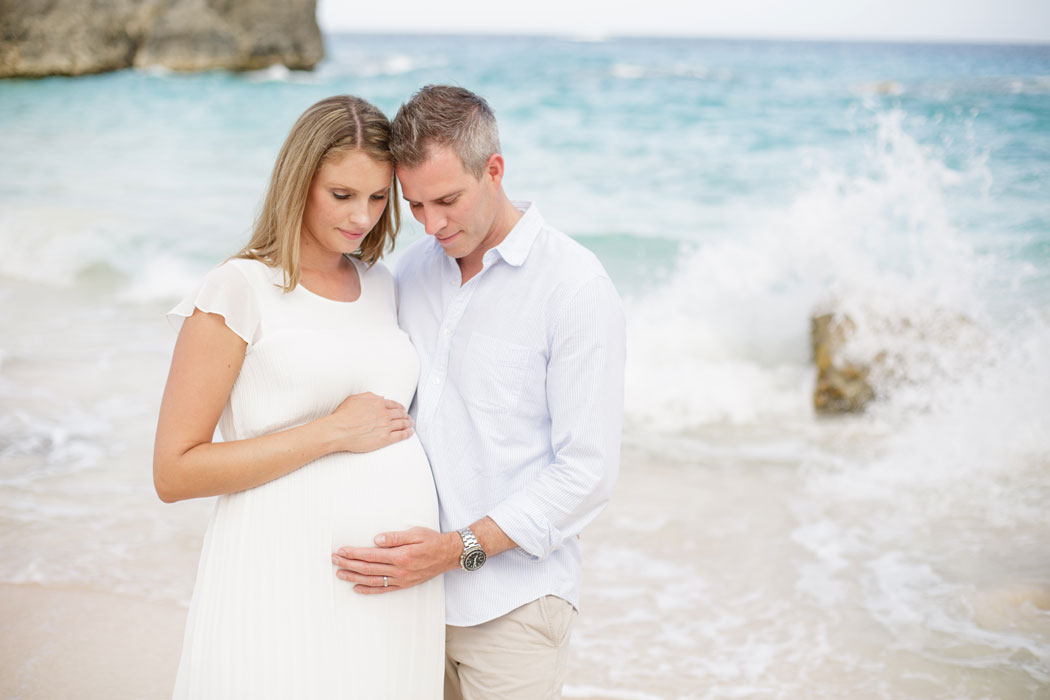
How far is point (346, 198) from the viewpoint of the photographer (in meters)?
2.28

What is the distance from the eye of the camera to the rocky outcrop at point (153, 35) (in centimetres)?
2833

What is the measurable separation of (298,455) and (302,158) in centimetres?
Answer: 70

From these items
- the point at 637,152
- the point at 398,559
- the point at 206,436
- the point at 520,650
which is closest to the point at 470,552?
the point at 398,559

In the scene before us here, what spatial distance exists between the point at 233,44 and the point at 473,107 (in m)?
32.8

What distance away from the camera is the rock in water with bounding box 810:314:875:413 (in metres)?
6.90

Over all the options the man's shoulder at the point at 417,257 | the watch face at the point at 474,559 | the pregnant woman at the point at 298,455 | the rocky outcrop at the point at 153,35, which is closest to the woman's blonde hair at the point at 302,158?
the pregnant woman at the point at 298,455

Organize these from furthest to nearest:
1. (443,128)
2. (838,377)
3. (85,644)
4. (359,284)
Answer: (838,377) < (85,644) < (359,284) < (443,128)

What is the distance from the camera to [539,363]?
2.23 meters

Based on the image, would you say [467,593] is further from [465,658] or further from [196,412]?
[196,412]

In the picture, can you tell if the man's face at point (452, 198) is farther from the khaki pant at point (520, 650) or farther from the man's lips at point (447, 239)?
the khaki pant at point (520, 650)

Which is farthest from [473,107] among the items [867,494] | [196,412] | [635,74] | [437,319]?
[635,74]

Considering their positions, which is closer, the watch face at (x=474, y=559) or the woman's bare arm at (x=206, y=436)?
the woman's bare arm at (x=206, y=436)

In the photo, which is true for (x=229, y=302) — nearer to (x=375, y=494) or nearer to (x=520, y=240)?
(x=375, y=494)

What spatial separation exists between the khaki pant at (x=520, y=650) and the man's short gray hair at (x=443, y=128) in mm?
1095
